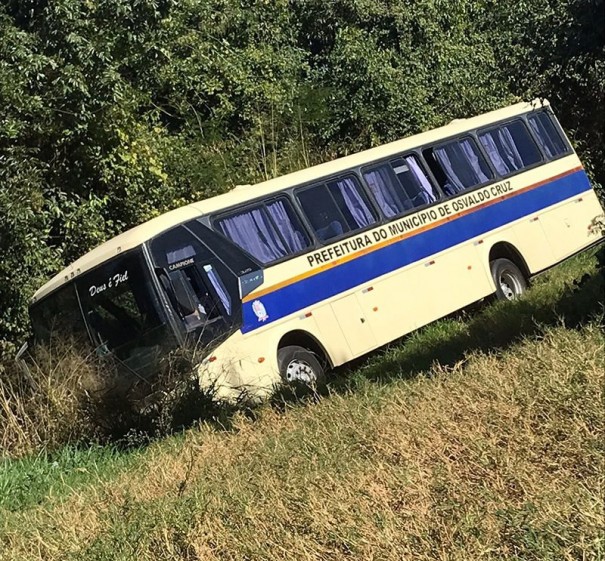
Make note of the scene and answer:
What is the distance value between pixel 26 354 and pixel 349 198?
500cm

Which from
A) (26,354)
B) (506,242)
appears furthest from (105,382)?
(506,242)

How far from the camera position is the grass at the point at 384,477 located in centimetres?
429

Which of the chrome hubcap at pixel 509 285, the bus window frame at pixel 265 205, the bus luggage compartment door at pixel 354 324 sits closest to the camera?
the bus window frame at pixel 265 205

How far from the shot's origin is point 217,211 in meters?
11.3

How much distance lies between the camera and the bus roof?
1062cm

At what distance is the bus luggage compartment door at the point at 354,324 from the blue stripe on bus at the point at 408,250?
18 centimetres

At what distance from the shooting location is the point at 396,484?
495 centimetres

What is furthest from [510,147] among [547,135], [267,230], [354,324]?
[267,230]

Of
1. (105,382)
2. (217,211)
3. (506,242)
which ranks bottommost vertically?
(506,242)

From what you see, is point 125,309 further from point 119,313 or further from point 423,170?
point 423,170

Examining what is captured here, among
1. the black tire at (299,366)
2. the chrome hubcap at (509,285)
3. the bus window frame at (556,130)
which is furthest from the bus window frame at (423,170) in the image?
the bus window frame at (556,130)

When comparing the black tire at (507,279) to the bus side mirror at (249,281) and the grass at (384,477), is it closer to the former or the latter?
the bus side mirror at (249,281)

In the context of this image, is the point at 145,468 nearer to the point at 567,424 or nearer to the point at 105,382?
the point at 105,382

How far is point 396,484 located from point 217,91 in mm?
16561
